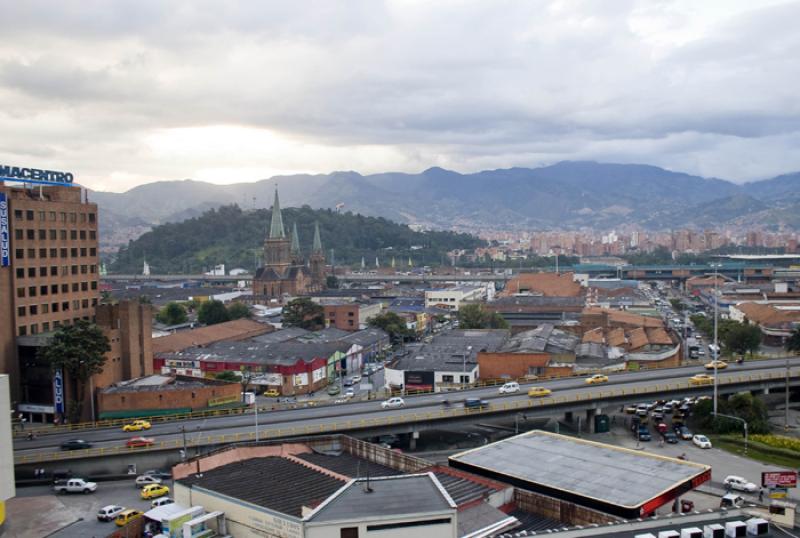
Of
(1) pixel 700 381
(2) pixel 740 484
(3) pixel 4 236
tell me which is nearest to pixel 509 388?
(1) pixel 700 381

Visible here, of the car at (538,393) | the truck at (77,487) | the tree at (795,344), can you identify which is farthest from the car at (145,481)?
the tree at (795,344)

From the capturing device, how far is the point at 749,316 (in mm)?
95000

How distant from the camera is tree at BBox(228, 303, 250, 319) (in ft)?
331

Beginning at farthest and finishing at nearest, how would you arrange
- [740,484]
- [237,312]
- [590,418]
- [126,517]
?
[237,312]
[590,418]
[740,484]
[126,517]

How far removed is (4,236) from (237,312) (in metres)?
51.5

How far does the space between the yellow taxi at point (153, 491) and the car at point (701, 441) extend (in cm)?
3136

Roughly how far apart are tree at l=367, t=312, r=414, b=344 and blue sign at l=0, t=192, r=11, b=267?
156 ft

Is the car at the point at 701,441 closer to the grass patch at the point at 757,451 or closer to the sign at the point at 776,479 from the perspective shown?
the grass patch at the point at 757,451

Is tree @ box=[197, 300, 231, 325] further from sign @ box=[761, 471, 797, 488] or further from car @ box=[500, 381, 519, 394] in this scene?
sign @ box=[761, 471, 797, 488]

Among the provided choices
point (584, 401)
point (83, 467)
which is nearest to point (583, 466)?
point (584, 401)

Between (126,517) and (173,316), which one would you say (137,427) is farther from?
(173,316)

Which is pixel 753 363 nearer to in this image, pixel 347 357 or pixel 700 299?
pixel 347 357

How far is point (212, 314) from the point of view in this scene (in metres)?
99.5

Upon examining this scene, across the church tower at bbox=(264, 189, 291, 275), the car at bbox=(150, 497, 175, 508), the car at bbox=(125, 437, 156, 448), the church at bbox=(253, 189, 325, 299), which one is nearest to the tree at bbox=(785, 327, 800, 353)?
the car at bbox=(125, 437, 156, 448)
